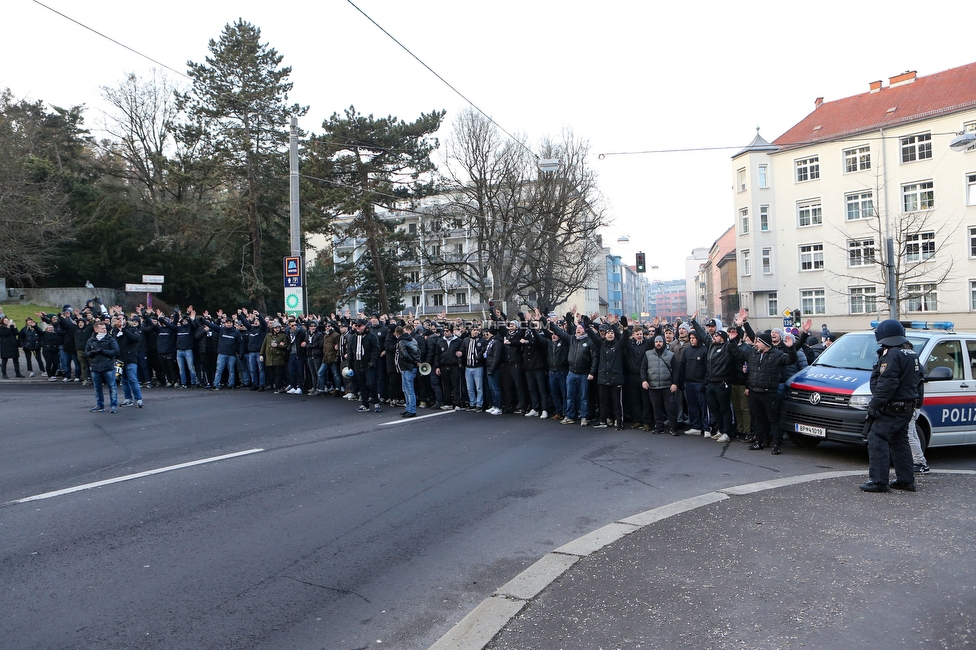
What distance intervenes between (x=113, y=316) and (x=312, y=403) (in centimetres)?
713

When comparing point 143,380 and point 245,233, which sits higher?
point 245,233

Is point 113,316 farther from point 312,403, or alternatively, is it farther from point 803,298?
point 803,298

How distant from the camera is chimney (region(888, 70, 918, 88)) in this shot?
166 ft

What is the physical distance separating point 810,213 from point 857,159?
15.6 ft

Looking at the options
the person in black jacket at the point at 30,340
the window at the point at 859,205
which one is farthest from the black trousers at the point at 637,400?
the window at the point at 859,205

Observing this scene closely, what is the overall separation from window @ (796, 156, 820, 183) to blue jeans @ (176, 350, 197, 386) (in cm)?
4602

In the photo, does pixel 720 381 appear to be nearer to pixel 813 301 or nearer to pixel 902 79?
pixel 813 301

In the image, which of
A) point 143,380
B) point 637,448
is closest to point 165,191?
point 143,380

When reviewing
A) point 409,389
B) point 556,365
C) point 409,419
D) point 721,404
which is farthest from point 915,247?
point 409,419

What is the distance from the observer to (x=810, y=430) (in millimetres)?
10109

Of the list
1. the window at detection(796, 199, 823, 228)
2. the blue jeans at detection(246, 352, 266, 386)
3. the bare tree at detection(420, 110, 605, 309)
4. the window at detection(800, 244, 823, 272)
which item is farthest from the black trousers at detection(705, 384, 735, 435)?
the window at detection(796, 199, 823, 228)

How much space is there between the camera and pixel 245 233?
3978cm

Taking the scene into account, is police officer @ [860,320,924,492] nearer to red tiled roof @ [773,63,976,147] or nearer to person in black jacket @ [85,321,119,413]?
person in black jacket @ [85,321,119,413]

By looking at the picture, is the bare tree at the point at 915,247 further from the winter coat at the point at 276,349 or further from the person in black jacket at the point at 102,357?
the person in black jacket at the point at 102,357
